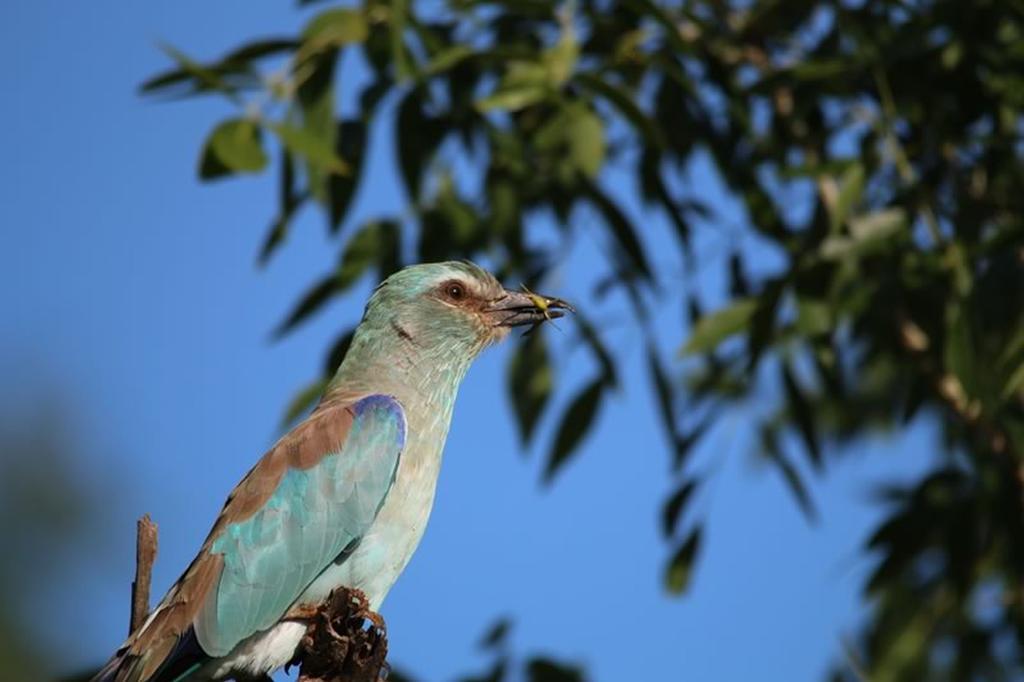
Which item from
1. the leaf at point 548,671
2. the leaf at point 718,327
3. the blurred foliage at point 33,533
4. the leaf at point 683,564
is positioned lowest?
the leaf at point 548,671

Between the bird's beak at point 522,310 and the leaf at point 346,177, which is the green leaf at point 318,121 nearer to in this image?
the leaf at point 346,177

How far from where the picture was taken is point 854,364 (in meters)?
6.69

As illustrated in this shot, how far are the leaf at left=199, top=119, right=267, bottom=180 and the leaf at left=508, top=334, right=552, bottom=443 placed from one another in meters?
1.52

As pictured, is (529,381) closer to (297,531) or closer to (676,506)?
(676,506)

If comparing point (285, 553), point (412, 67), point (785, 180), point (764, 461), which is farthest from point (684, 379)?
point (285, 553)

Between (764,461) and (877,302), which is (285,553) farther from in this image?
(764,461)

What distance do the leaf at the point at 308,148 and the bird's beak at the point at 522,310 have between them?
772mm

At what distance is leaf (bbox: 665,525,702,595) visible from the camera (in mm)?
5871

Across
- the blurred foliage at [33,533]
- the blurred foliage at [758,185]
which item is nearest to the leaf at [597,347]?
the blurred foliage at [758,185]

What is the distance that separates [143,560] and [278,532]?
81 cm

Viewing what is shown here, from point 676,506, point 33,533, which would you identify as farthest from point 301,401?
point 33,533

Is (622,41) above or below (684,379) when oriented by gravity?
above

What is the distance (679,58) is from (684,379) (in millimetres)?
1588

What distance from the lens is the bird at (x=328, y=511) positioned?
423 centimetres
